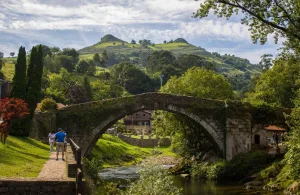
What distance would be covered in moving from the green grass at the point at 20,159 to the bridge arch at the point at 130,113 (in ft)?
27.2

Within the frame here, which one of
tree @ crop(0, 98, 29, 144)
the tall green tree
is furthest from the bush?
tree @ crop(0, 98, 29, 144)

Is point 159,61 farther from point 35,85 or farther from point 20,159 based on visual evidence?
point 20,159

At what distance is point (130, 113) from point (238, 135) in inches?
398

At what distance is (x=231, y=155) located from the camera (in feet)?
137

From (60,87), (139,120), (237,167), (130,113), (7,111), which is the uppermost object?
→ (60,87)

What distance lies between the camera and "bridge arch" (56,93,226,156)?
3862cm

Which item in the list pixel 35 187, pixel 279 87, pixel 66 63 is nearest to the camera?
pixel 35 187

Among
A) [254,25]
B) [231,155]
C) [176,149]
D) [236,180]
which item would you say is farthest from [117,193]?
[176,149]

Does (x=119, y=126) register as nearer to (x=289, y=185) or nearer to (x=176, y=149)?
(x=176, y=149)

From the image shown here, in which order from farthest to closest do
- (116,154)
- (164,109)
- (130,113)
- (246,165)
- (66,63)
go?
(66,63)
(116,154)
(164,109)
(130,113)
(246,165)

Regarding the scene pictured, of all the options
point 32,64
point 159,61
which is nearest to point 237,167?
point 32,64

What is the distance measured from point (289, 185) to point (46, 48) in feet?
439

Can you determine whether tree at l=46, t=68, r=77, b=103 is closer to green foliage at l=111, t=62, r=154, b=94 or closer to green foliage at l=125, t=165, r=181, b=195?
green foliage at l=111, t=62, r=154, b=94

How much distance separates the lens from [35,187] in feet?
45.0
